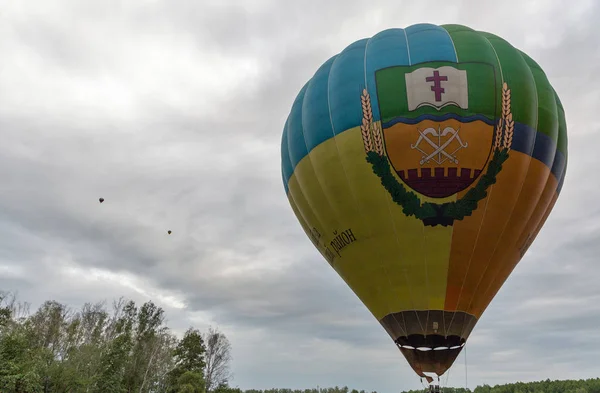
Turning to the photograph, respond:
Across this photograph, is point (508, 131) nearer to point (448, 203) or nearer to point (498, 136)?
point (498, 136)

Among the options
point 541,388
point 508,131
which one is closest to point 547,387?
point 541,388

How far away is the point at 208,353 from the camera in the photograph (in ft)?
161

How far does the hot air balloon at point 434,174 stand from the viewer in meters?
11.5

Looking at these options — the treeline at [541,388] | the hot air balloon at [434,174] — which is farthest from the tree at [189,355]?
the treeline at [541,388]

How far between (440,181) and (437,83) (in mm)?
2684

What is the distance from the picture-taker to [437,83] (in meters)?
11.8

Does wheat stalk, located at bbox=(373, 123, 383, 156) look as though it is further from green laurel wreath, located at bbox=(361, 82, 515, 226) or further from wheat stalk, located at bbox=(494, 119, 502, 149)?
wheat stalk, located at bbox=(494, 119, 502, 149)

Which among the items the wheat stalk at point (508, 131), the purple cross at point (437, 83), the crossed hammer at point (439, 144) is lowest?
the crossed hammer at point (439, 144)

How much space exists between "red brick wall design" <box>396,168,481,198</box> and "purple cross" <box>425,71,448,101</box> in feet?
6.59

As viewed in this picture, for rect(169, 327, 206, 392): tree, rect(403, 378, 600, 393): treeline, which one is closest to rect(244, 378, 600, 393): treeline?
rect(403, 378, 600, 393): treeline

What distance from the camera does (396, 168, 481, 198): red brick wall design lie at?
1146 cm

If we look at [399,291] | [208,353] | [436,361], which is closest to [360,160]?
[399,291]

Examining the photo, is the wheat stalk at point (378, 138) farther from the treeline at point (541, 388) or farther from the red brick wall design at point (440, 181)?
the treeline at point (541, 388)

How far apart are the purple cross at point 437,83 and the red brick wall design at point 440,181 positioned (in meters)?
2.01
